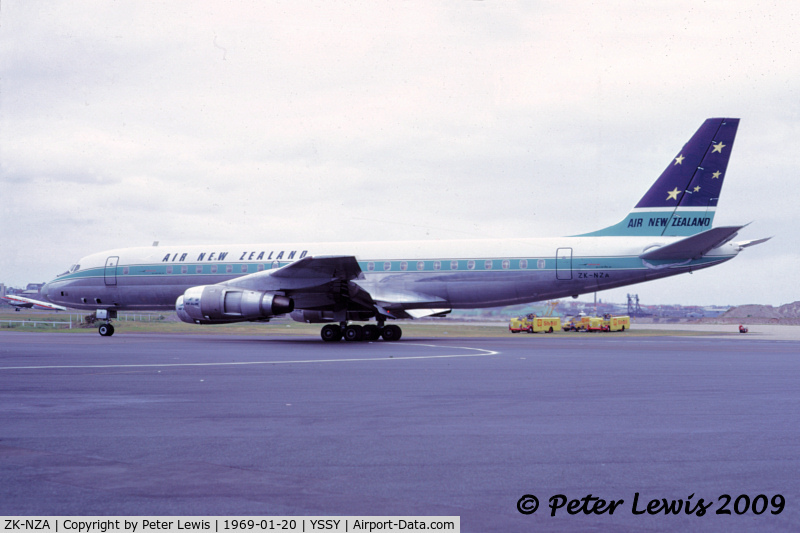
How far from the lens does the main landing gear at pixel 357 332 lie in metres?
26.5

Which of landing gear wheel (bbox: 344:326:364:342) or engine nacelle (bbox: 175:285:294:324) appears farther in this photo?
landing gear wheel (bbox: 344:326:364:342)

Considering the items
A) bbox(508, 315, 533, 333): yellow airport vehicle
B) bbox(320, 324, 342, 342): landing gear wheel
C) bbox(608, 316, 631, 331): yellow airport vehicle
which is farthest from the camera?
bbox(608, 316, 631, 331): yellow airport vehicle

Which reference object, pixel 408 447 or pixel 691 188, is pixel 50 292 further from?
pixel 408 447

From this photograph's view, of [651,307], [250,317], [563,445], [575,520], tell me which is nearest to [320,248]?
[250,317]

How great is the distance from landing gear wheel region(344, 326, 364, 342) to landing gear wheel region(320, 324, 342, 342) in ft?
0.84

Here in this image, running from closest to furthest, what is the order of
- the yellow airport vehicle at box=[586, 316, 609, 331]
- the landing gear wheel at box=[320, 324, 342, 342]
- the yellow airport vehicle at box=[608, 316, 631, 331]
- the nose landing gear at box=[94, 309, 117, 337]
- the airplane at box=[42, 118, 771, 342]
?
the airplane at box=[42, 118, 771, 342] → the landing gear wheel at box=[320, 324, 342, 342] → the nose landing gear at box=[94, 309, 117, 337] → the yellow airport vehicle at box=[586, 316, 609, 331] → the yellow airport vehicle at box=[608, 316, 631, 331]

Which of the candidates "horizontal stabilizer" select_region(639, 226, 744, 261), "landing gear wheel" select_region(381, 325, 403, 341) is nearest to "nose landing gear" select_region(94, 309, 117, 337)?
"landing gear wheel" select_region(381, 325, 403, 341)

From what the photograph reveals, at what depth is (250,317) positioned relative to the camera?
83.1ft

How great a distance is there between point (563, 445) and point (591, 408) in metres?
2.47

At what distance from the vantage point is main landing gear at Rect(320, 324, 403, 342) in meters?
26.5

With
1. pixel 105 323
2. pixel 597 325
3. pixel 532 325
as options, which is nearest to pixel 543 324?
pixel 532 325

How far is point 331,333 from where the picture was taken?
Result: 26484 mm

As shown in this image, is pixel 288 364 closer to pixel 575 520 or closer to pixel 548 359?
pixel 548 359

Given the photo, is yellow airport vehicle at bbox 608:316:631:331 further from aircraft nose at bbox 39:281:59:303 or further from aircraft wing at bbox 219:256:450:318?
aircraft nose at bbox 39:281:59:303
